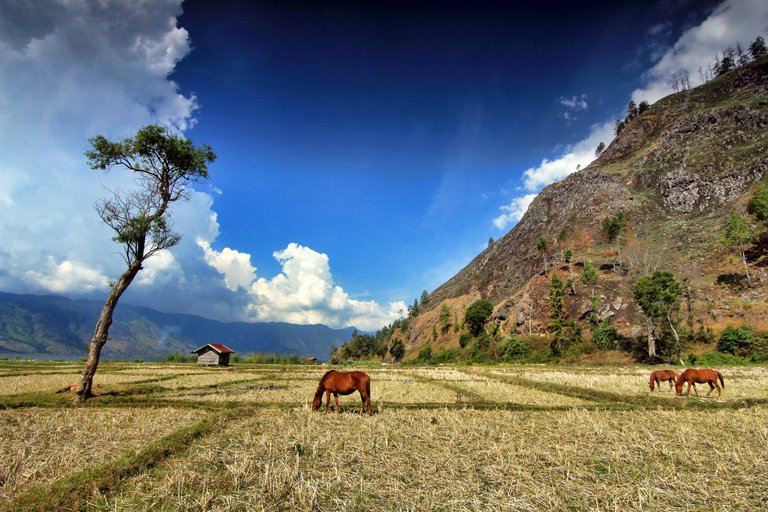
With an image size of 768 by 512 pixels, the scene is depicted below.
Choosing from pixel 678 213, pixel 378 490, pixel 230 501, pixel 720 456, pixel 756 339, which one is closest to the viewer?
pixel 230 501

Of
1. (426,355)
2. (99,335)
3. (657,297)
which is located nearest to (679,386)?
(99,335)

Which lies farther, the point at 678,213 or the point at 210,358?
the point at 678,213

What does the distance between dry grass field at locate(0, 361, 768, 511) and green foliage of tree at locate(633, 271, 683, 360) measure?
57.8 metres

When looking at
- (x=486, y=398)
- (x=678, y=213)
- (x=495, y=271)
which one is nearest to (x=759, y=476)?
(x=486, y=398)

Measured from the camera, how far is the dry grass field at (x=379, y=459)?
22.7ft

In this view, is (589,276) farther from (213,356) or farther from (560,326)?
(213,356)

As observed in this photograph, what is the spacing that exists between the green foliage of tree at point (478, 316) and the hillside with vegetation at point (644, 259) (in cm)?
35

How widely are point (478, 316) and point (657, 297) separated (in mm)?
49153

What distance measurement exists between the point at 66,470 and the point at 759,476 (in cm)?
1619

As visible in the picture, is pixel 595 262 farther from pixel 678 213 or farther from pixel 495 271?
pixel 495 271

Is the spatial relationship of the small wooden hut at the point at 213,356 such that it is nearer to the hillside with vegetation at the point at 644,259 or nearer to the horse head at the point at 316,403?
the horse head at the point at 316,403

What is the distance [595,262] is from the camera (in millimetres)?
107375

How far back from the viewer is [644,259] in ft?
307

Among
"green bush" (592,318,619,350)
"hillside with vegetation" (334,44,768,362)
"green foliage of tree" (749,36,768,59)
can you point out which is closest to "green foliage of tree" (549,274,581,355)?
"hillside with vegetation" (334,44,768,362)
